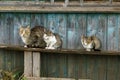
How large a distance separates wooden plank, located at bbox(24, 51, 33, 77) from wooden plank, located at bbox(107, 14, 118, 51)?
1303mm

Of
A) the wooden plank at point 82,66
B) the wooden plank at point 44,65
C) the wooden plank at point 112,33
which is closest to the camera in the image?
the wooden plank at point 112,33

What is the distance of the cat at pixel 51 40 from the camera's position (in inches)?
234

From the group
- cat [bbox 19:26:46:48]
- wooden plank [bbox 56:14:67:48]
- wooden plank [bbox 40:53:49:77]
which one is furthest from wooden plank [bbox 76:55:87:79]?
cat [bbox 19:26:46:48]

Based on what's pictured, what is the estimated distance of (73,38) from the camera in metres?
6.15

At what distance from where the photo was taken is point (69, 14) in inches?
241

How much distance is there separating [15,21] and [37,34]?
552 mm

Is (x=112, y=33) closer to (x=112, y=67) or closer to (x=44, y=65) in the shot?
(x=112, y=67)

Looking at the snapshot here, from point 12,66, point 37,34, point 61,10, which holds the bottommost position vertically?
point 12,66

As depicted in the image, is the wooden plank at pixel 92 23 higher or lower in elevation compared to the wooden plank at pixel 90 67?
higher

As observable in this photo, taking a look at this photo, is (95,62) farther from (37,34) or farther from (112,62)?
(37,34)

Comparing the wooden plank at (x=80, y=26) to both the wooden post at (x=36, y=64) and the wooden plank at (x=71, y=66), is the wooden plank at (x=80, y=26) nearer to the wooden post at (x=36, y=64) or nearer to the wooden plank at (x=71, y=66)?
the wooden plank at (x=71, y=66)

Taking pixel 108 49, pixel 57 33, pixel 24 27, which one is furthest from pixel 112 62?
pixel 24 27

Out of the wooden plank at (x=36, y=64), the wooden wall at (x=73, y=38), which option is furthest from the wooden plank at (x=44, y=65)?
the wooden plank at (x=36, y=64)

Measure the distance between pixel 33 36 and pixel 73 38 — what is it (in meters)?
0.67
